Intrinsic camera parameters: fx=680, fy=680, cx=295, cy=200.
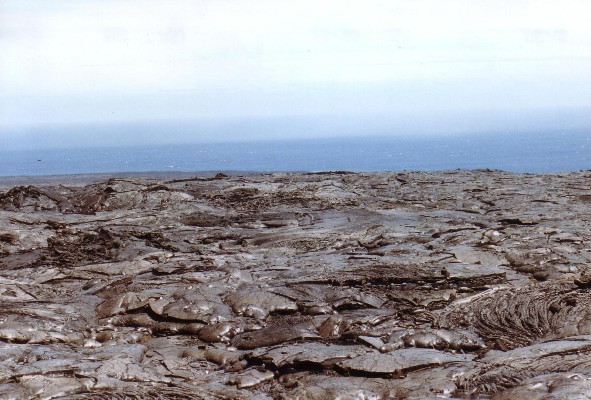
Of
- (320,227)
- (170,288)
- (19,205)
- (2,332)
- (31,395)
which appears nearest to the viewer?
(31,395)

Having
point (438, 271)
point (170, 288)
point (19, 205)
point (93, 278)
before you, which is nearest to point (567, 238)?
point (438, 271)

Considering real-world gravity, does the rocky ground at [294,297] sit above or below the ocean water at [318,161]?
below

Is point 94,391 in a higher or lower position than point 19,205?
lower

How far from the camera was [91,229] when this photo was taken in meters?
11.0

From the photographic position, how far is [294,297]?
7477 mm

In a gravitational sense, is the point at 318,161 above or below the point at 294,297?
above

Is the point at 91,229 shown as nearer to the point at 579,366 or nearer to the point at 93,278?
the point at 93,278

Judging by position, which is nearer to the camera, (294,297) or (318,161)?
(294,297)

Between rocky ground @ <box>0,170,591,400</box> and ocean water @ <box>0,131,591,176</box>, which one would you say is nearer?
rocky ground @ <box>0,170,591,400</box>

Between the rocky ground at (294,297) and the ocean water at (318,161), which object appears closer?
the rocky ground at (294,297)

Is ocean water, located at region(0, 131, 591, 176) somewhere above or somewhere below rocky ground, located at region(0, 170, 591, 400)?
above

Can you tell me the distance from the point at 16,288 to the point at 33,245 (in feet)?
7.99

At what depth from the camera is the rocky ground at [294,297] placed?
5.51m

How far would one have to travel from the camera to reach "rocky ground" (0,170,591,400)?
5.51m
